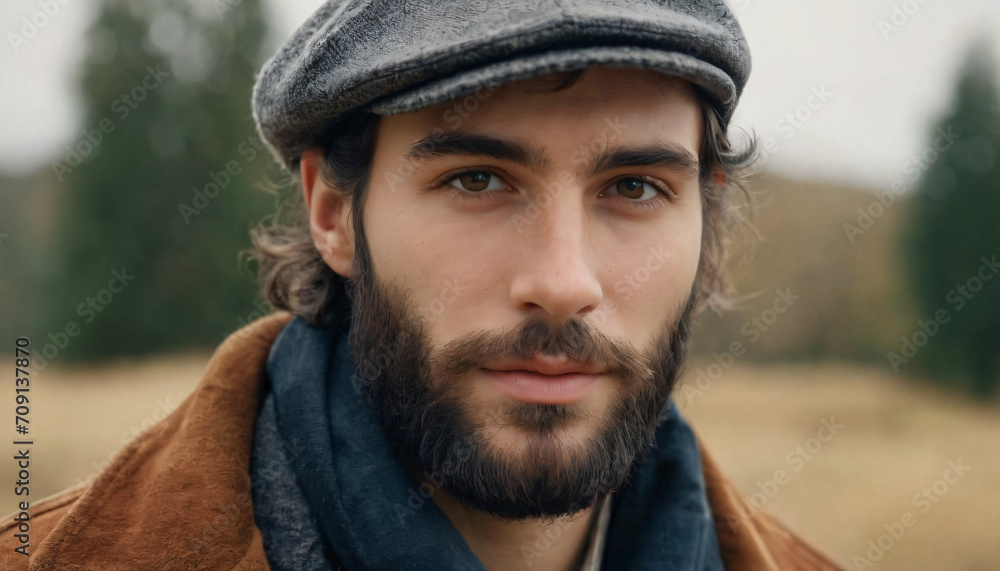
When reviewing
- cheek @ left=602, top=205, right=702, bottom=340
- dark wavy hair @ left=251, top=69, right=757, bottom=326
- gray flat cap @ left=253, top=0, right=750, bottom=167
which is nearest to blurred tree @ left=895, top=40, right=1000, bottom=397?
dark wavy hair @ left=251, top=69, right=757, bottom=326

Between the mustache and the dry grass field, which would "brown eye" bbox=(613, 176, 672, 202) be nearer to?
the mustache

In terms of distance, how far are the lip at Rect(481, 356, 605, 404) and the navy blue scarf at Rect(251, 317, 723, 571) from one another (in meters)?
0.39

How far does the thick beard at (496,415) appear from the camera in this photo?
1.71 m

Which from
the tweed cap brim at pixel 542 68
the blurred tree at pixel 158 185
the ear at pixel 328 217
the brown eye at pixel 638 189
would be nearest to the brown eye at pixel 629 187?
the brown eye at pixel 638 189

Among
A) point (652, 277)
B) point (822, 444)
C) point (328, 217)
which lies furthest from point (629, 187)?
point (822, 444)

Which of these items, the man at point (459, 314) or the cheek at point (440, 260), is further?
the cheek at point (440, 260)

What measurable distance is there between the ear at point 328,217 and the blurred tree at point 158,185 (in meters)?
13.6

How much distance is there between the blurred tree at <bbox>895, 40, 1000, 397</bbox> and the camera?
1419 centimetres

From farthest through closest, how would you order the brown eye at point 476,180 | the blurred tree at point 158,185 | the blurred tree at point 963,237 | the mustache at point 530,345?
the blurred tree at point 158,185 → the blurred tree at point 963,237 → the brown eye at point 476,180 → the mustache at point 530,345

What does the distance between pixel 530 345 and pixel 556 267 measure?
0.21 metres

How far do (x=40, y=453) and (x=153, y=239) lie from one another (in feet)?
27.1

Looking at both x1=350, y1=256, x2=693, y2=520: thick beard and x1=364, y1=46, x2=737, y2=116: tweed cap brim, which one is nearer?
x1=364, y1=46, x2=737, y2=116: tweed cap brim

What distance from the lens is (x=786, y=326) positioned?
1684 centimetres

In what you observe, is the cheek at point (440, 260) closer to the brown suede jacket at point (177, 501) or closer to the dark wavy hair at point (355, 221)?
the dark wavy hair at point (355, 221)
